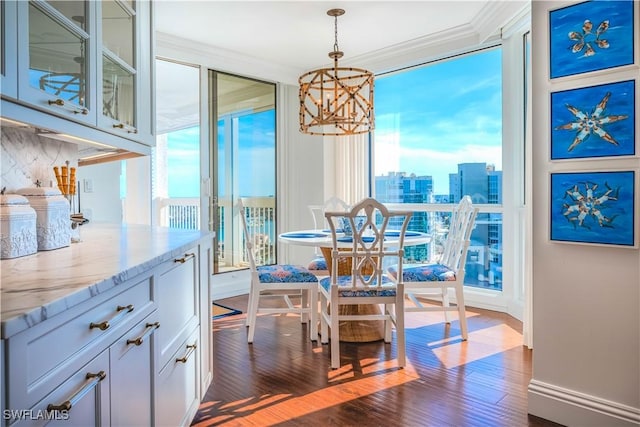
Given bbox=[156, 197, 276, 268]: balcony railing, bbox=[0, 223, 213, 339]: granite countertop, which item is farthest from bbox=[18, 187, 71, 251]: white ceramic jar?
bbox=[156, 197, 276, 268]: balcony railing

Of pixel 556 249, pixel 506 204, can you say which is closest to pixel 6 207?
pixel 556 249

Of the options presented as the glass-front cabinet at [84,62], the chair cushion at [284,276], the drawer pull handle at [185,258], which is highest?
the glass-front cabinet at [84,62]

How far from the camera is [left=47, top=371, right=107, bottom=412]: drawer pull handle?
85cm

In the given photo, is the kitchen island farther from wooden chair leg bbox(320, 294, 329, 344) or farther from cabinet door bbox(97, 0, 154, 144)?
wooden chair leg bbox(320, 294, 329, 344)

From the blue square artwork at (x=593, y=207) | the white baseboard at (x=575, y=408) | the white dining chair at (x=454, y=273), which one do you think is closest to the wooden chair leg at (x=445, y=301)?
the white dining chair at (x=454, y=273)

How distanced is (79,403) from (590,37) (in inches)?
88.0

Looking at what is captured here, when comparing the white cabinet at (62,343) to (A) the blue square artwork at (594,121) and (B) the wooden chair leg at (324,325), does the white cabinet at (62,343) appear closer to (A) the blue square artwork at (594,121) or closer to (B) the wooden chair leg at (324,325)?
(A) the blue square artwork at (594,121)

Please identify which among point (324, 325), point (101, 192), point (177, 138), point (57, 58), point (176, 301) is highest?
point (177, 138)

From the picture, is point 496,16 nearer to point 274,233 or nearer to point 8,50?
point 274,233

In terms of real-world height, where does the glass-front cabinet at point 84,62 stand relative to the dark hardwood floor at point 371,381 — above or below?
above

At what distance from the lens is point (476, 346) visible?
3.06 m

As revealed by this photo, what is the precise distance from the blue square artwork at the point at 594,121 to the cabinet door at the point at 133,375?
72.9 inches

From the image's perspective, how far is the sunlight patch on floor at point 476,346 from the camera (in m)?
2.83

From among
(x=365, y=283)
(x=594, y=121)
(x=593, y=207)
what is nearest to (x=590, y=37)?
(x=594, y=121)
